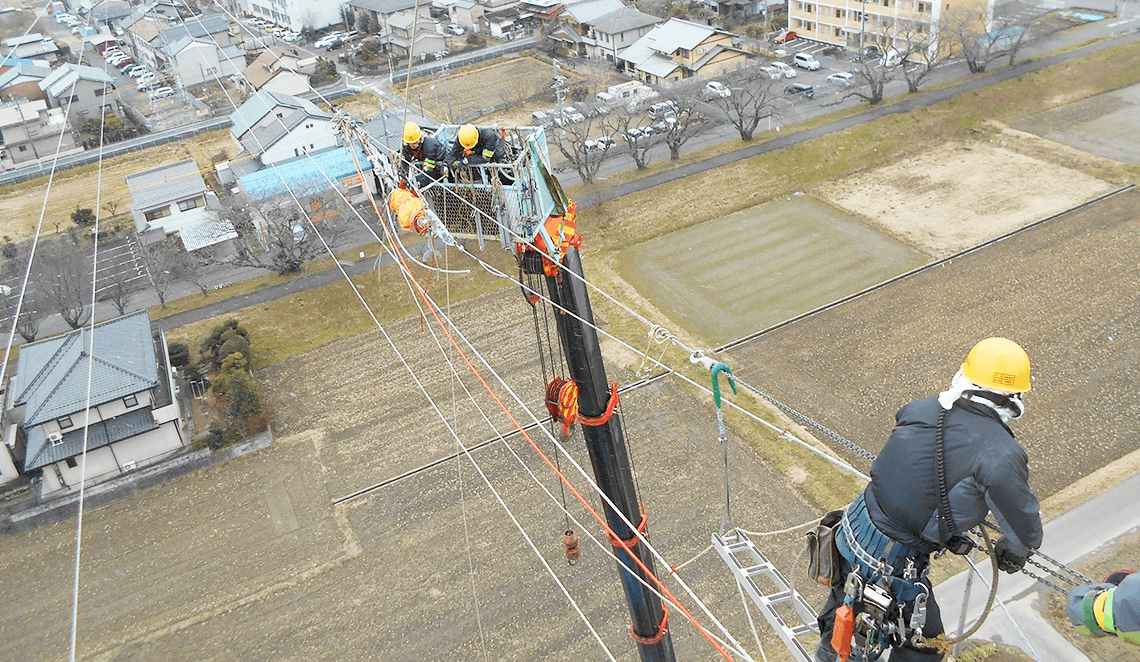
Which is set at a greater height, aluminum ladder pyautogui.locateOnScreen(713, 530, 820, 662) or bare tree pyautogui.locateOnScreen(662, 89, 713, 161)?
aluminum ladder pyautogui.locateOnScreen(713, 530, 820, 662)

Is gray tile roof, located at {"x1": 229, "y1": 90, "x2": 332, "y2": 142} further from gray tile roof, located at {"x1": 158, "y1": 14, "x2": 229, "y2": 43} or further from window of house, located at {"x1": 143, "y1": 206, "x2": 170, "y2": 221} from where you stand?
gray tile roof, located at {"x1": 158, "y1": 14, "x2": 229, "y2": 43}

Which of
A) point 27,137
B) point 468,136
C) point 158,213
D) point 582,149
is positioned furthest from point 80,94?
point 468,136

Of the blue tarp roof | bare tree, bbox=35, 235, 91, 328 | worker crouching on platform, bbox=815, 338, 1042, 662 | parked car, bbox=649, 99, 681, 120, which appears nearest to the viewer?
worker crouching on platform, bbox=815, 338, 1042, 662

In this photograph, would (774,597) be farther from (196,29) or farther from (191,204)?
(196,29)

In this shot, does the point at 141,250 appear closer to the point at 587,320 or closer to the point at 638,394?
the point at 638,394

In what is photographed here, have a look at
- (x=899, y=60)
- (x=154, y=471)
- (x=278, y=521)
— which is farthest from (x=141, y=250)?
(x=899, y=60)

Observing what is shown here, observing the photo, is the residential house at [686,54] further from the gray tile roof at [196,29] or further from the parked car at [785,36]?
the gray tile roof at [196,29]

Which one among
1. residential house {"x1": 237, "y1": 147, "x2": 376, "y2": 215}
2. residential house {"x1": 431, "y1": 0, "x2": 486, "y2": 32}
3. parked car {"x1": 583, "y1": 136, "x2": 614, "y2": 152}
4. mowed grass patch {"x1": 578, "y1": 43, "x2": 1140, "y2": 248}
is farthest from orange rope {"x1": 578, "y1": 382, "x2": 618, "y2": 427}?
residential house {"x1": 431, "y1": 0, "x2": 486, "y2": 32}
